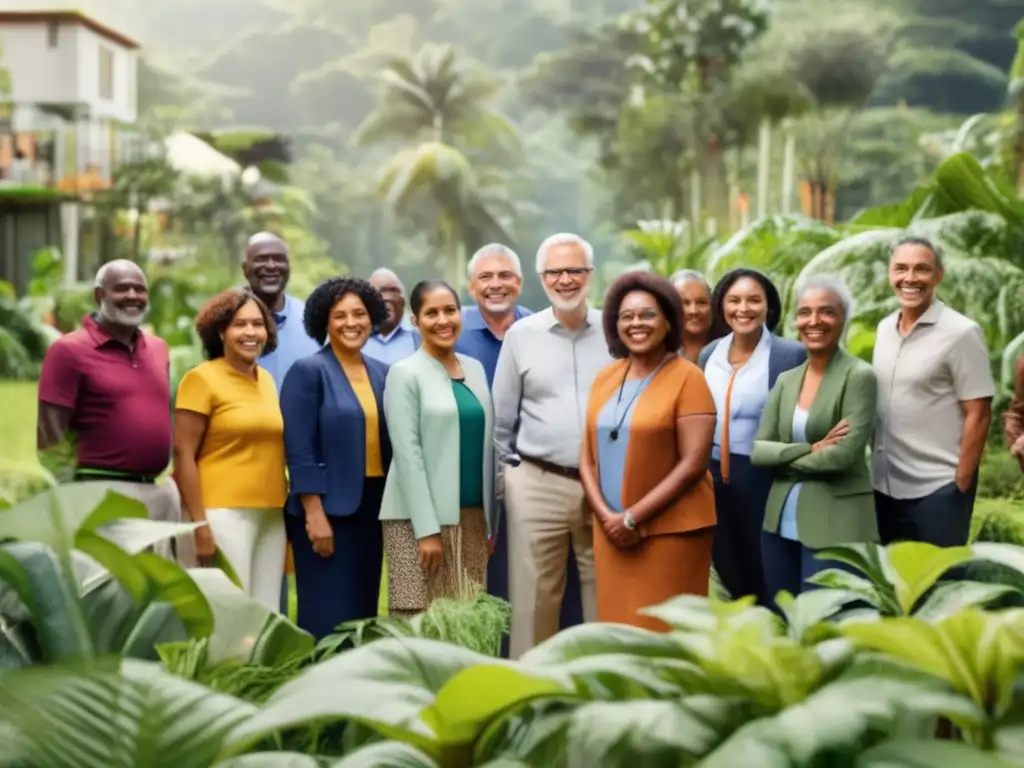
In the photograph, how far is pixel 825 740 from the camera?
137cm

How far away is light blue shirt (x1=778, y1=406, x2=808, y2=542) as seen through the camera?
4125mm

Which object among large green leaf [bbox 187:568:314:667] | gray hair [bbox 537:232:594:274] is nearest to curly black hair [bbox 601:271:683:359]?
gray hair [bbox 537:232:594:274]

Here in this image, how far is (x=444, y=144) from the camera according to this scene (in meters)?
25.8

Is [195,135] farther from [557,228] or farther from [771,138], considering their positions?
[771,138]

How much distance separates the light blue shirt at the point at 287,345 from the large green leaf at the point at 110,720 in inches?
131

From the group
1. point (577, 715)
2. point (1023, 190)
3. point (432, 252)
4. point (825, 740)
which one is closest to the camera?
point (825, 740)

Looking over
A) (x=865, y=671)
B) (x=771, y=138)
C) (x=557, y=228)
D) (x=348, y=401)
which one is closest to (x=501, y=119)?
(x=557, y=228)

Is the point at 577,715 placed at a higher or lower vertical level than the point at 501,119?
lower

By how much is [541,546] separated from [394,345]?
53.2 inches

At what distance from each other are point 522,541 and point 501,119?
22314mm

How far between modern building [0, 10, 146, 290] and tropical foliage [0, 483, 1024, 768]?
2126cm

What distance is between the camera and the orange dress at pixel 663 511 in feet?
13.0

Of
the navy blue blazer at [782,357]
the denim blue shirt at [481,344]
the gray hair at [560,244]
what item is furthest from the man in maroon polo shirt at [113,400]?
the navy blue blazer at [782,357]

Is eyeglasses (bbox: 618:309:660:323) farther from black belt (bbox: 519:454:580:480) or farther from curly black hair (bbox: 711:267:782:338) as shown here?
curly black hair (bbox: 711:267:782:338)
